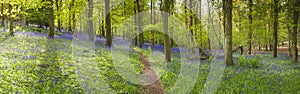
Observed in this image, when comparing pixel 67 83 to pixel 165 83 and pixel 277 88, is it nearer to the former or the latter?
pixel 165 83

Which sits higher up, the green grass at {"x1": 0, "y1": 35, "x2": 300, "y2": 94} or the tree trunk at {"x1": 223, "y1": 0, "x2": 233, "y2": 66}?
the tree trunk at {"x1": 223, "y1": 0, "x2": 233, "y2": 66}

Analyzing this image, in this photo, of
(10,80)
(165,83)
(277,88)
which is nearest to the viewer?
(10,80)

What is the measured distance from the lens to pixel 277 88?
32.4 ft

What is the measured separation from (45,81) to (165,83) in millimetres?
5407

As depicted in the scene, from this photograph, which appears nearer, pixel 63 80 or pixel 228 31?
pixel 63 80

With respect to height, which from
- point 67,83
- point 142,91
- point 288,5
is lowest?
point 142,91

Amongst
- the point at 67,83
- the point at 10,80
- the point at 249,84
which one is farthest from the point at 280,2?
the point at 10,80

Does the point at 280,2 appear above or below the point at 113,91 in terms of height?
above

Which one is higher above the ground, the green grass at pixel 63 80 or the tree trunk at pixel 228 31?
the tree trunk at pixel 228 31

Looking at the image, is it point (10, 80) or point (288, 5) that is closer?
point (10, 80)

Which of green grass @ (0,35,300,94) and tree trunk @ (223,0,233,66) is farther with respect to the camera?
tree trunk @ (223,0,233,66)

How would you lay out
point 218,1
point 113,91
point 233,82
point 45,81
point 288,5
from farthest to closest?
point 218,1 → point 288,5 → point 233,82 → point 113,91 → point 45,81

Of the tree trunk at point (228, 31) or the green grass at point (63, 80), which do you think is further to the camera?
the tree trunk at point (228, 31)

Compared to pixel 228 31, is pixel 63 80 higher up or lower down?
lower down
